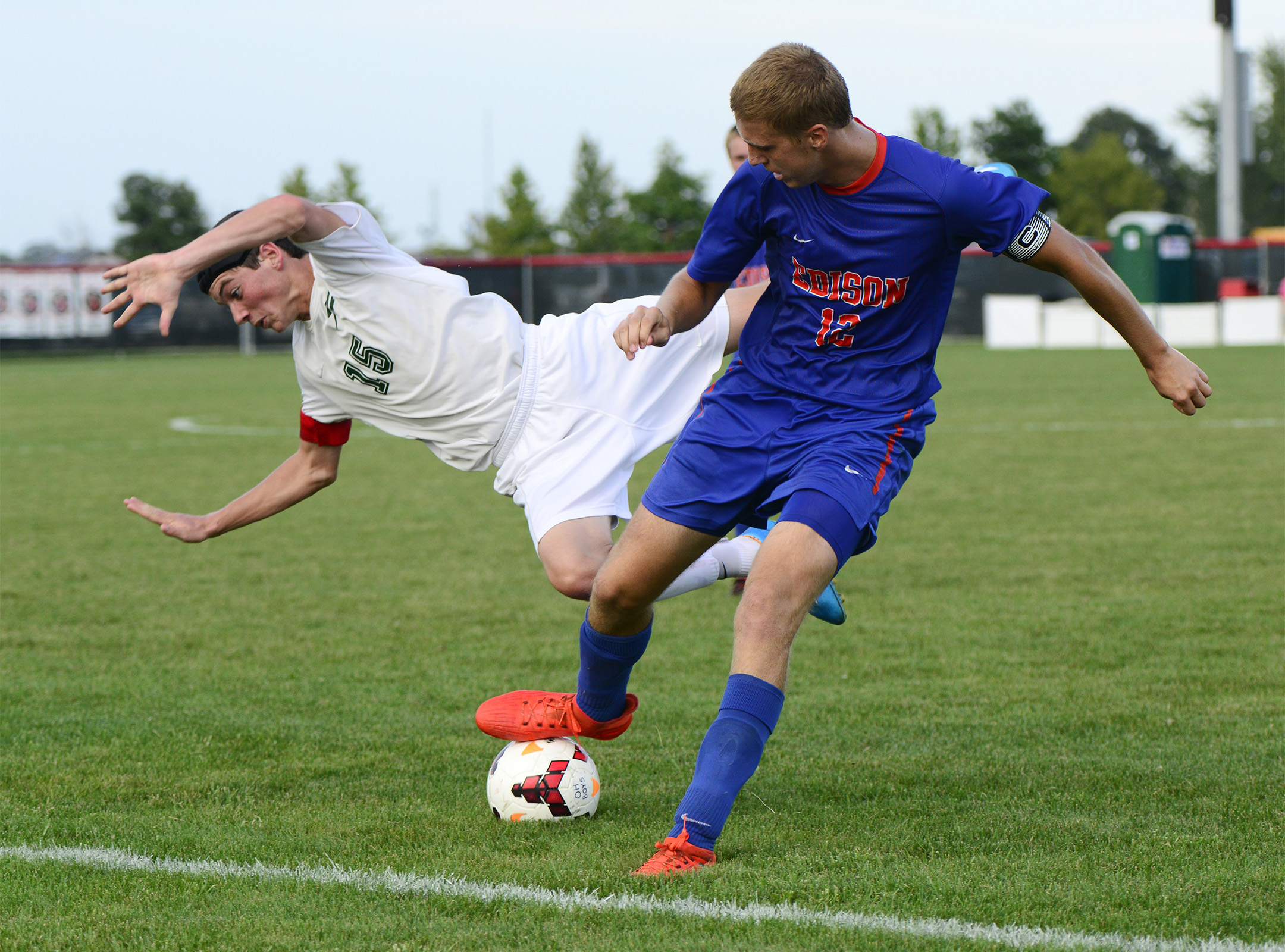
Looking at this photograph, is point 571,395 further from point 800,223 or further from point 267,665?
point 267,665

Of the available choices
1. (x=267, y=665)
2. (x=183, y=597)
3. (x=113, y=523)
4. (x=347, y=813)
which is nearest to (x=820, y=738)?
(x=347, y=813)

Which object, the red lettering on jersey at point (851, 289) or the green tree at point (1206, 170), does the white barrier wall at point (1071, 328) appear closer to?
the red lettering on jersey at point (851, 289)

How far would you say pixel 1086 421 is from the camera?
48.2 feet

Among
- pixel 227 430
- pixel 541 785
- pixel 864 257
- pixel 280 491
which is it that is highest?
pixel 864 257

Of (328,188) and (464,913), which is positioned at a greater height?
(328,188)

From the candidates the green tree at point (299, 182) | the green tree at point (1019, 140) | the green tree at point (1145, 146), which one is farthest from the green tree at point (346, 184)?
the green tree at point (1145, 146)

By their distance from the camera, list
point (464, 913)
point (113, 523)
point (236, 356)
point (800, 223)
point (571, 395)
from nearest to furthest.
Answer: point (464, 913) < point (800, 223) < point (571, 395) < point (113, 523) < point (236, 356)

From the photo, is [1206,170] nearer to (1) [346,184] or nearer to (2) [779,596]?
(1) [346,184]

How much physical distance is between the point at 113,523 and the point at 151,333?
29.4m

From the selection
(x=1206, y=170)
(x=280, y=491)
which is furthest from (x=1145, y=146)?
(x=280, y=491)

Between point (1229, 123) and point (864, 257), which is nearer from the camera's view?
point (864, 257)

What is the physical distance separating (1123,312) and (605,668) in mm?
1656

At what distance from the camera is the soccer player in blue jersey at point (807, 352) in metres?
3.33

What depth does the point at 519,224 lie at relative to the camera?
58.9m
